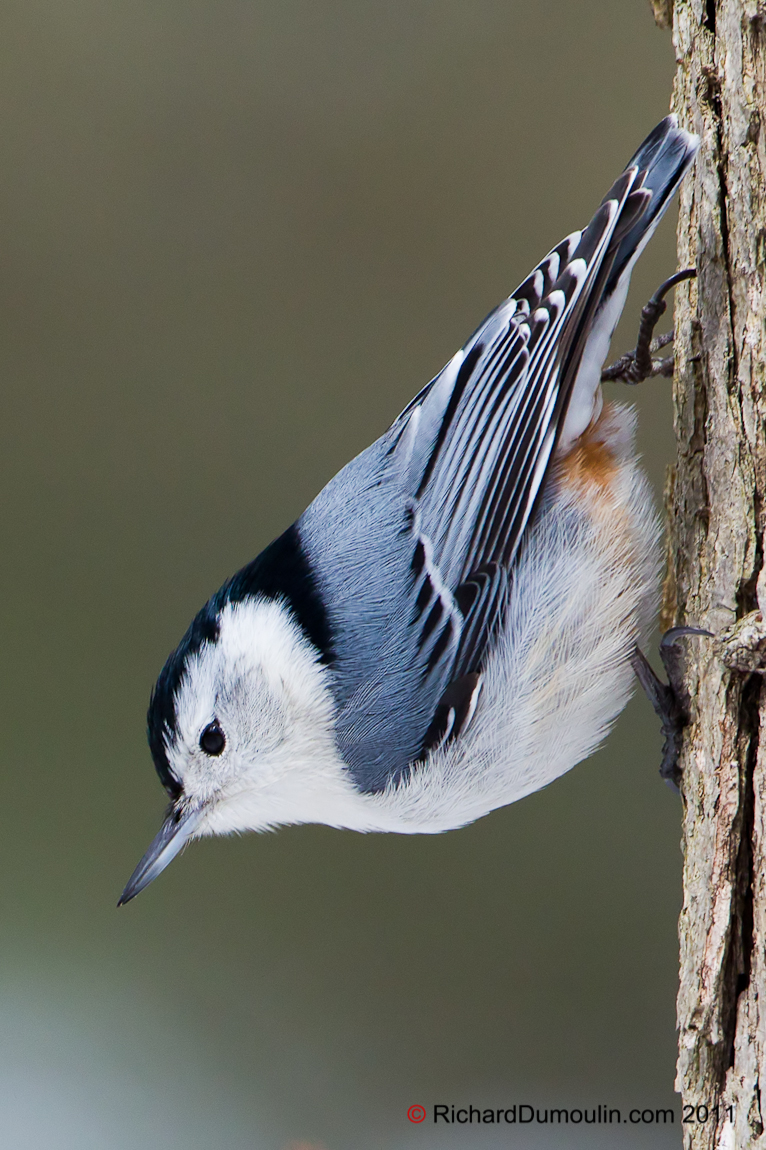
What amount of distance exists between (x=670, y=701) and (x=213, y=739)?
0.42 metres

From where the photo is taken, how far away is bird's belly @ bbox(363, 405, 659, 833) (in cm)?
88

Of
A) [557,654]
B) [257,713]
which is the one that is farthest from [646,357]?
[257,713]

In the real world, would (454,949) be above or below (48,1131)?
above

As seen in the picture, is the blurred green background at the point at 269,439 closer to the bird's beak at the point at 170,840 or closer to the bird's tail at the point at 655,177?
the bird's beak at the point at 170,840

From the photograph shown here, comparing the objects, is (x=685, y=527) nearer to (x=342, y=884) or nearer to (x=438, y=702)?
(x=438, y=702)

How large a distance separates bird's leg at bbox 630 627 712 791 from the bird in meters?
0.04

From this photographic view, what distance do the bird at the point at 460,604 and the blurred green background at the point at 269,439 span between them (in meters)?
0.54

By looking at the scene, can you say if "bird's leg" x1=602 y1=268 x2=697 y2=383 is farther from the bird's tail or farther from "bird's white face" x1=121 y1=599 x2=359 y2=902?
"bird's white face" x1=121 y1=599 x2=359 y2=902

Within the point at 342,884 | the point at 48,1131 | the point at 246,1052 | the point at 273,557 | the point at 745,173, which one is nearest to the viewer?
the point at 745,173

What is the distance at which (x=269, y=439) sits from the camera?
1.57 meters

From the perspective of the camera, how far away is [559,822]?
155 cm

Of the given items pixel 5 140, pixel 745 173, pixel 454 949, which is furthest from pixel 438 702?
pixel 5 140

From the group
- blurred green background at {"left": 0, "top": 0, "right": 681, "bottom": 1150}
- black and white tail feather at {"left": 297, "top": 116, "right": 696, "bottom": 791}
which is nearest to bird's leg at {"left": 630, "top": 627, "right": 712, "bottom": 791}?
black and white tail feather at {"left": 297, "top": 116, "right": 696, "bottom": 791}

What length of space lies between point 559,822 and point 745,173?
1.04m
